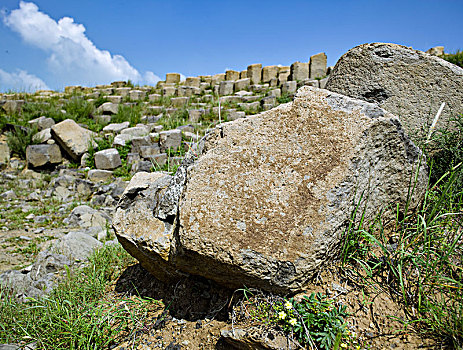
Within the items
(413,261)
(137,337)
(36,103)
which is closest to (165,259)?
(137,337)

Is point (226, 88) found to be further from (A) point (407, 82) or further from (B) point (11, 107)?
(A) point (407, 82)

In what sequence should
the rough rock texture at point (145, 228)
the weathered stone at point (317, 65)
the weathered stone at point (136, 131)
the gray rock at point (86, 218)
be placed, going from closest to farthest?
the rough rock texture at point (145, 228) → the gray rock at point (86, 218) → the weathered stone at point (136, 131) → the weathered stone at point (317, 65)

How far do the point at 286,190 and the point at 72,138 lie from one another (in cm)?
718

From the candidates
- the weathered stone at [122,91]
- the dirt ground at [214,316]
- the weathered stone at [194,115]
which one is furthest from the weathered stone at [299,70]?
the dirt ground at [214,316]

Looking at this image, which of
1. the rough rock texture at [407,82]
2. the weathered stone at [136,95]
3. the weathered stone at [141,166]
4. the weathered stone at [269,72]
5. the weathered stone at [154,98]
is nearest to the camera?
the rough rock texture at [407,82]

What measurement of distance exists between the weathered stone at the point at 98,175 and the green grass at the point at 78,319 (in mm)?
4529

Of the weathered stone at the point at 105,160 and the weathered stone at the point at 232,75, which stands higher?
the weathered stone at the point at 232,75

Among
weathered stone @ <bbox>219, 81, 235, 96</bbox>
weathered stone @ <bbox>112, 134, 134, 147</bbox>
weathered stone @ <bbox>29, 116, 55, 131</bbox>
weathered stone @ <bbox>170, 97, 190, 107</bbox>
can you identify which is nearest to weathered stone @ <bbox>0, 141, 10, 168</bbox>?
weathered stone @ <bbox>29, 116, 55, 131</bbox>

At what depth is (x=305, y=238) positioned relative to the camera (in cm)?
149

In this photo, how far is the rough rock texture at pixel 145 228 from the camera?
1.91 metres

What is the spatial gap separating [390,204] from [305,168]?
721 mm

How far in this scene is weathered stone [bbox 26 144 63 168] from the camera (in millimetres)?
6914

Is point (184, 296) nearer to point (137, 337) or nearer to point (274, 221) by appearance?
point (137, 337)

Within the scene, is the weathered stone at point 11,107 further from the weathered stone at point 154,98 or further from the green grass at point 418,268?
the green grass at point 418,268
